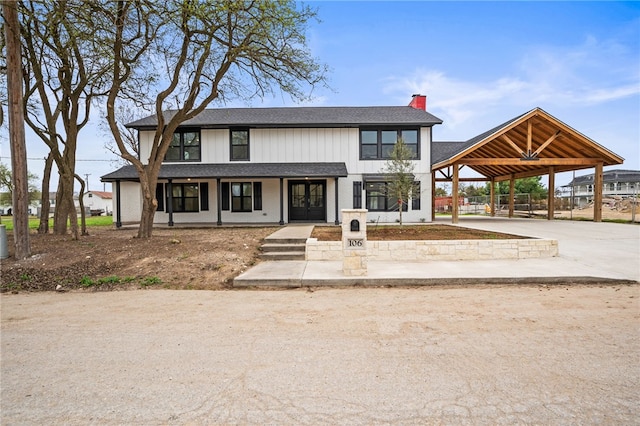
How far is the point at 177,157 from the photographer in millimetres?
18031

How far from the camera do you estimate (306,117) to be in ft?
60.7

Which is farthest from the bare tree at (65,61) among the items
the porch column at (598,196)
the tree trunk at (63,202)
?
the porch column at (598,196)

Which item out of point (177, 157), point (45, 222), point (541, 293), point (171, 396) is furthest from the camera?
point (177, 157)

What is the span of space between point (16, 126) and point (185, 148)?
33.5ft

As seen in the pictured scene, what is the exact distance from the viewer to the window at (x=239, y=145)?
58.9 feet

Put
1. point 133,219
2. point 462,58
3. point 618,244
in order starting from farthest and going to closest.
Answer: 1. point 133,219
2. point 462,58
3. point 618,244

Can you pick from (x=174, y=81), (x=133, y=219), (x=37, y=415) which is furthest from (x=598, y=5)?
(x=133, y=219)

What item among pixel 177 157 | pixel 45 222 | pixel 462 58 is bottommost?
pixel 45 222

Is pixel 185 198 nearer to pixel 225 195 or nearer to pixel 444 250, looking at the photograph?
pixel 225 195

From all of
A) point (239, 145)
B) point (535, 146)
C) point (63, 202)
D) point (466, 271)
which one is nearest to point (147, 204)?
point (63, 202)

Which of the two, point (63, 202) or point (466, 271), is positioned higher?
point (63, 202)

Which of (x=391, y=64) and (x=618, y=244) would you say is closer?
(x=618, y=244)

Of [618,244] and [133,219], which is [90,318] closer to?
[618,244]

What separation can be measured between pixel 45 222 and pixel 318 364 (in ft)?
48.6
